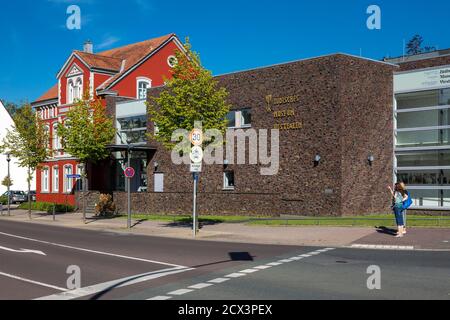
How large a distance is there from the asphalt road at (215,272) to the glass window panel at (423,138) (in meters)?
13.8

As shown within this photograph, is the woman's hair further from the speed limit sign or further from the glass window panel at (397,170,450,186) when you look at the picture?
the glass window panel at (397,170,450,186)

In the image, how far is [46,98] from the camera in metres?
48.6

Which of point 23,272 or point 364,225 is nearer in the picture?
point 23,272

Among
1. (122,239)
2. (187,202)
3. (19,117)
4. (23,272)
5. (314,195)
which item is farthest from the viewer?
(19,117)

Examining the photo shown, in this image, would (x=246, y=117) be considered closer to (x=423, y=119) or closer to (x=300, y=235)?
(x=423, y=119)

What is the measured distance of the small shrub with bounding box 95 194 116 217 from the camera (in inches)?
1353

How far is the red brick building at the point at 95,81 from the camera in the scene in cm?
4206

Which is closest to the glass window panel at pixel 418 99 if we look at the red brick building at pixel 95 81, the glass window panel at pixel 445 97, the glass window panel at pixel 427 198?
the glass window panel at pixel 445 97

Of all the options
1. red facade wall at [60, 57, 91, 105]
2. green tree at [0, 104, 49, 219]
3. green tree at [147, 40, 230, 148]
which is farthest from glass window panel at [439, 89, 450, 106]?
red facade wall at [60, 57, 91, 105]

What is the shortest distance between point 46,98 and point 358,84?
3131cm

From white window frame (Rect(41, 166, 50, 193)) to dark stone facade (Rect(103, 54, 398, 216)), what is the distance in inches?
874

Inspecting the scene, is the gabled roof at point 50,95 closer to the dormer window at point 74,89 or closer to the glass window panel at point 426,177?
the dormer window at point 74,89
